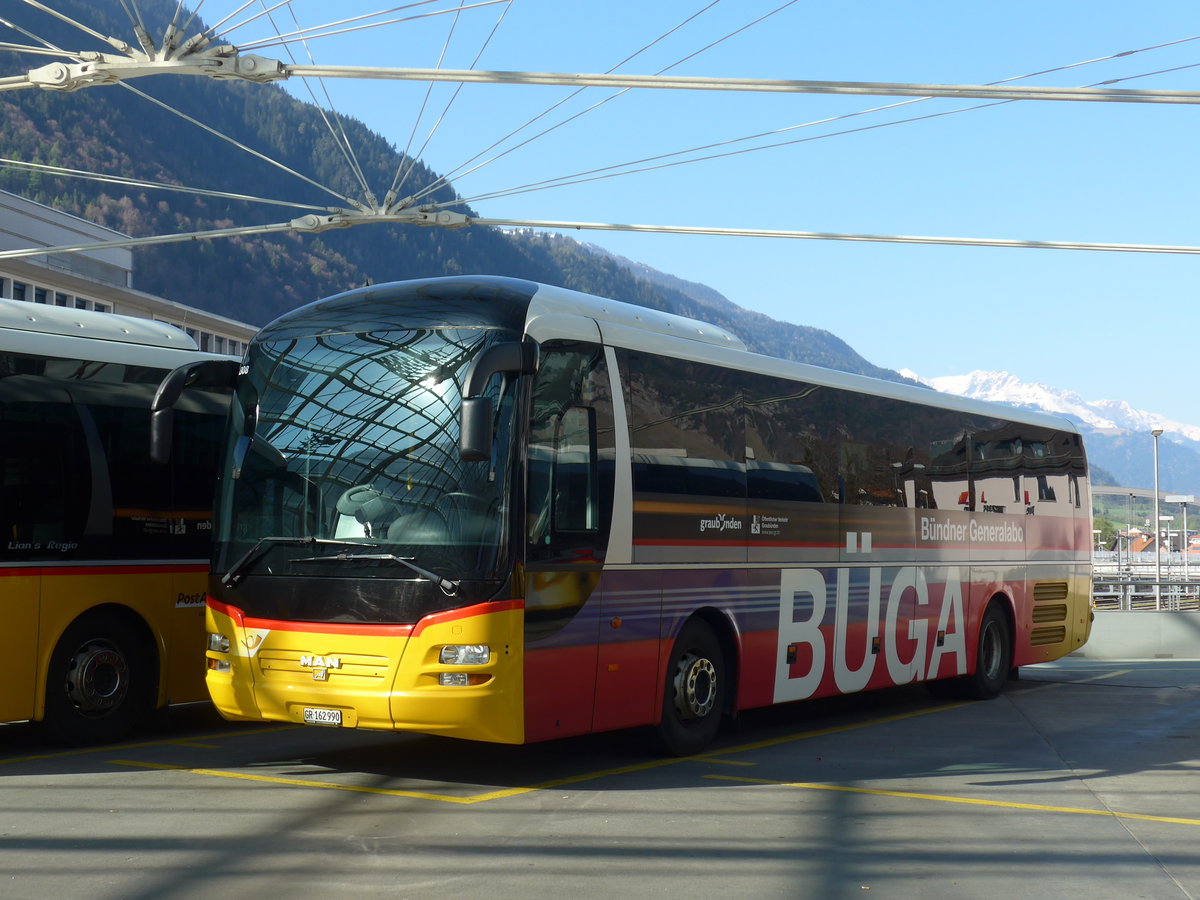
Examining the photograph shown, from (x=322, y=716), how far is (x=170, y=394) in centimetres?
252

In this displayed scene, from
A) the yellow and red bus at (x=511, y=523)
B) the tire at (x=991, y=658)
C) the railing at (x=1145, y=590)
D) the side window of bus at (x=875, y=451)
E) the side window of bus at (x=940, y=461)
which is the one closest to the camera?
the yellow and red bus at (x=511, y=523)

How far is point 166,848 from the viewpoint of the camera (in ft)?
24.6

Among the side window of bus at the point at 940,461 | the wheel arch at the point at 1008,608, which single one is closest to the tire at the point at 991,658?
the wheel arch at the point at 1008,608

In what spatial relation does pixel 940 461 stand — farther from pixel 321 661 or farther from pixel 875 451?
pixel 321 661

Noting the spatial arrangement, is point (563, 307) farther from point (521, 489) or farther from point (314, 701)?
point (314, 701)

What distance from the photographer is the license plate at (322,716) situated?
31.0ft

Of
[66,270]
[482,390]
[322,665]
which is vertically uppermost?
[66,270]

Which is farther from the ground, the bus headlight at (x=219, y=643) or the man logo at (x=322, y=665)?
the bus headlight at (x=219, y=643)

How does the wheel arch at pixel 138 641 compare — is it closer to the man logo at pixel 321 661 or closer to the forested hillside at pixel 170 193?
the man logo at pixel 321 661

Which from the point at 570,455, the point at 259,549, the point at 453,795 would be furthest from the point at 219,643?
the point at 570,455

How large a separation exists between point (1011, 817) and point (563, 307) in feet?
14.9

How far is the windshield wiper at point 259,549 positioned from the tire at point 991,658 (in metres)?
9.50

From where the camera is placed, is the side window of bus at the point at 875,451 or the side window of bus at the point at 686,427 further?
the side window of bus at the point at 875,451

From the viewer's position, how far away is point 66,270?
91.9m
